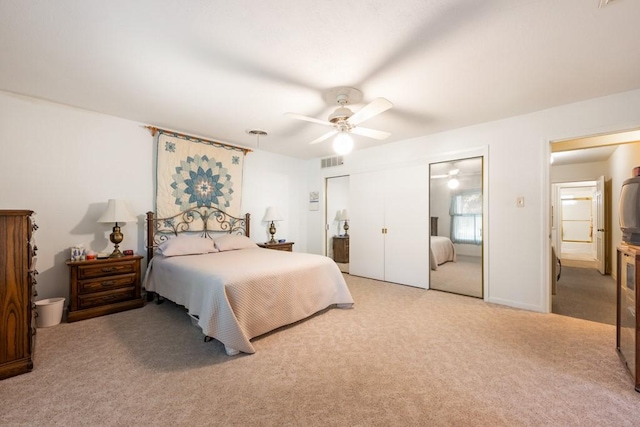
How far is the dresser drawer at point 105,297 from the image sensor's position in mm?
2824

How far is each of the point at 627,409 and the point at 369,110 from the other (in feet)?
8.52

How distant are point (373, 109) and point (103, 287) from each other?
3.53 meters

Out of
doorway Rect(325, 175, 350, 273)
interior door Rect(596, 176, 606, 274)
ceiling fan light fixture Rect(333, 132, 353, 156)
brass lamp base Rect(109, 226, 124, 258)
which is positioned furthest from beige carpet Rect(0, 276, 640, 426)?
interior door Rect(596, 176, 606, 274)

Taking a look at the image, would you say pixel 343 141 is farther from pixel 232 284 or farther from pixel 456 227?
pixel 456 227

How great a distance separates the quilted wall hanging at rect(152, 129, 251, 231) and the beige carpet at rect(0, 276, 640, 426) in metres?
1.77

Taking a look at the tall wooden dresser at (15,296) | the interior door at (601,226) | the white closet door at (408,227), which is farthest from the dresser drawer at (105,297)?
the interior door at (601,226)

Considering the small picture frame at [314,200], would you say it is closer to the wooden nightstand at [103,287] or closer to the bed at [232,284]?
the bed at [232,284]

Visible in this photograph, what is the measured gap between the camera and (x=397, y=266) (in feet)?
14.3

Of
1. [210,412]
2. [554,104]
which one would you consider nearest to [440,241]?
[554,104]

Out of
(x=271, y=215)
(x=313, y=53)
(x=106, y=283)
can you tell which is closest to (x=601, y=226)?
(x=271, y=215)

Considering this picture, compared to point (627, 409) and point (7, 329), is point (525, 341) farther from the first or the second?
point (7, 329)

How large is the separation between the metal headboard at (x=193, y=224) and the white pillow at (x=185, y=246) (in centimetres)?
35

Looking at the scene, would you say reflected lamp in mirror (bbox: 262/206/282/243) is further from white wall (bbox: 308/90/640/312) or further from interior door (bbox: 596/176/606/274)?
interior door (bbox: 596/176/606/274)

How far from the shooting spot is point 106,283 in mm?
2975
